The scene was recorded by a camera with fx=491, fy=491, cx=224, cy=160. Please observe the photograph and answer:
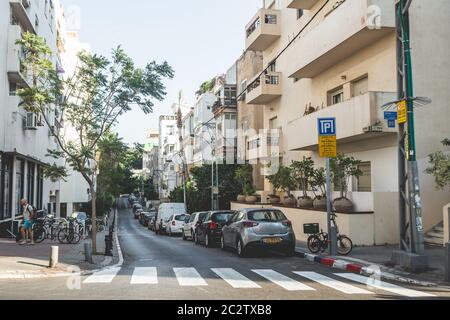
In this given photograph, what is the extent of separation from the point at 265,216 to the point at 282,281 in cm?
544

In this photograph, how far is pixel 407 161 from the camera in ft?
38.6

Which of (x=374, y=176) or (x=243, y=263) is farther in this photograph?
(x=374, y=176)

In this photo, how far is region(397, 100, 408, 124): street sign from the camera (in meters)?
11.7

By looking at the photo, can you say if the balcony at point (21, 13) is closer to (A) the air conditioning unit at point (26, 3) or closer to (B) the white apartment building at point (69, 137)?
(A) the air conditioning unit at point (26, 3)

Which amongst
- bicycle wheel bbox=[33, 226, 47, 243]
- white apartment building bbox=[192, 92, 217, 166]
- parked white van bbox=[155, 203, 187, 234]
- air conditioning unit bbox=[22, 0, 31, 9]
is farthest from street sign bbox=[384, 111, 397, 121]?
white apartment building bbox=[192, 92, 217, 166]

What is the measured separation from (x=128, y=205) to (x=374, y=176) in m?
115

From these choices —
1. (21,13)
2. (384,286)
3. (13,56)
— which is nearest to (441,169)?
(384,286)

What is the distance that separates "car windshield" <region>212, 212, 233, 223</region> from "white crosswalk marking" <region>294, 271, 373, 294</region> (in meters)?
9.11

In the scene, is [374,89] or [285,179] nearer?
[374,89]

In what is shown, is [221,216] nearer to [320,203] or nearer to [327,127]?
[320,203]

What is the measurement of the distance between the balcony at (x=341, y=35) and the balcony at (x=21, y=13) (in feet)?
44.0
